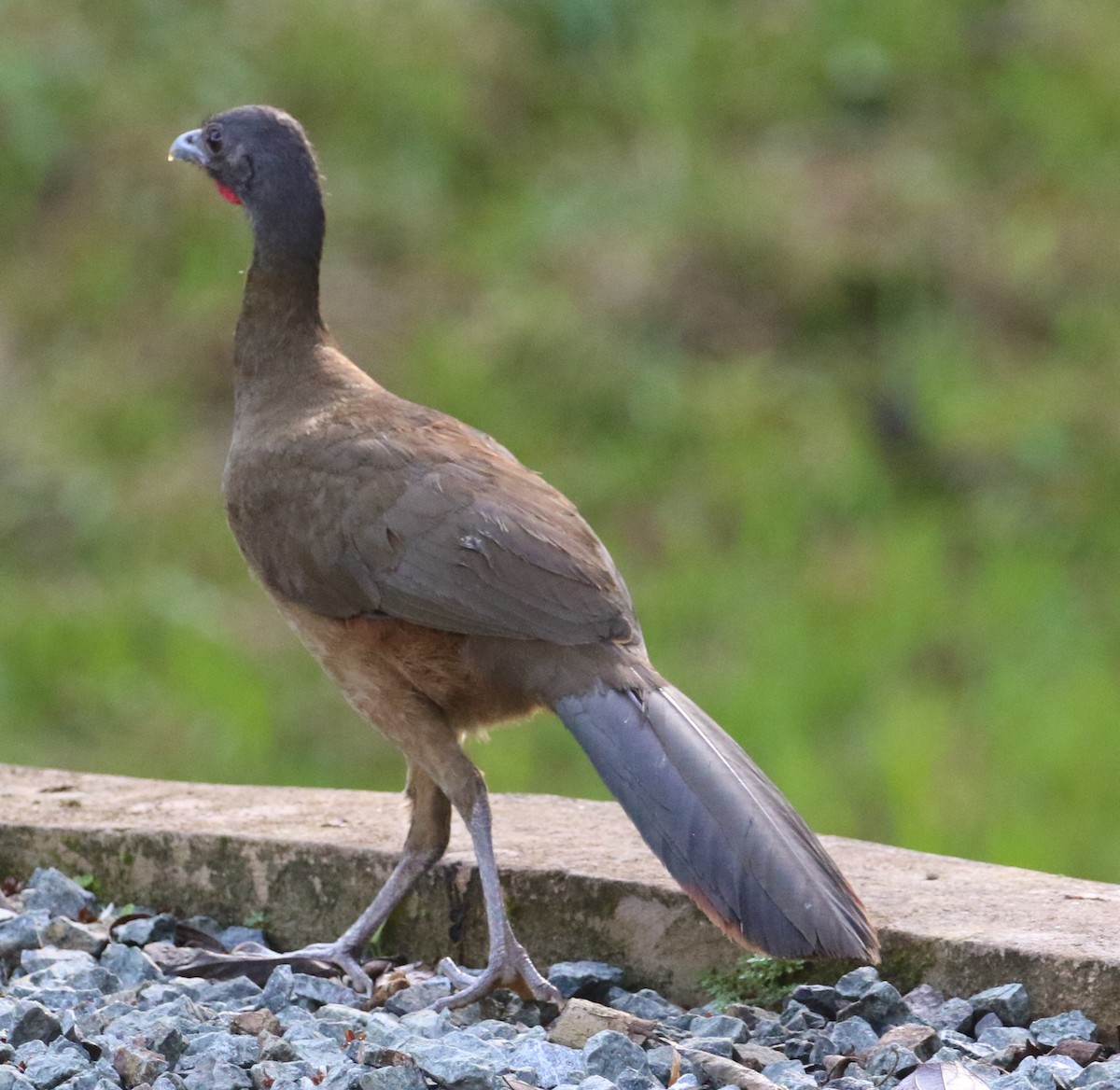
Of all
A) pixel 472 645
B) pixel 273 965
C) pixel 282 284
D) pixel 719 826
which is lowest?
pixel 273 965

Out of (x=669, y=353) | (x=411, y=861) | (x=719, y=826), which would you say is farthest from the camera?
(x=669, y=353)

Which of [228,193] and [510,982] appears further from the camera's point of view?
[228,193]

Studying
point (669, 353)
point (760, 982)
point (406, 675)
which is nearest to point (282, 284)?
point (406, 675)

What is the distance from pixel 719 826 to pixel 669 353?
6.07m

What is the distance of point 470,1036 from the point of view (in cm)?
342

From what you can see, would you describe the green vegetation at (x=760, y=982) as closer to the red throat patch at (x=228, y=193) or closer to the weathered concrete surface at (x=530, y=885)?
the weathered concrete surface at (x=530, y=885)

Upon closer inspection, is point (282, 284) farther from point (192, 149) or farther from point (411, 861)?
point (411, 861)

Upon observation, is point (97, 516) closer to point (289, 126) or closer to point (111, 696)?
point (111, 696)

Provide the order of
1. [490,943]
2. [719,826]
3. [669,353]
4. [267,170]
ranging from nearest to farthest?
[719,826] → [490,943] → [267,170] → [669,353]

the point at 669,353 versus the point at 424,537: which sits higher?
the point at 424,537

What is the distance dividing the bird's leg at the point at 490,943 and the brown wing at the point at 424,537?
0.30m

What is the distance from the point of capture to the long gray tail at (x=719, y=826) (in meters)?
3.38

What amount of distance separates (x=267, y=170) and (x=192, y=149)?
0.58ft

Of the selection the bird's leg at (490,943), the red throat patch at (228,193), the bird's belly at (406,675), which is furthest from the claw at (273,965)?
the red throat patch at (228,193)
